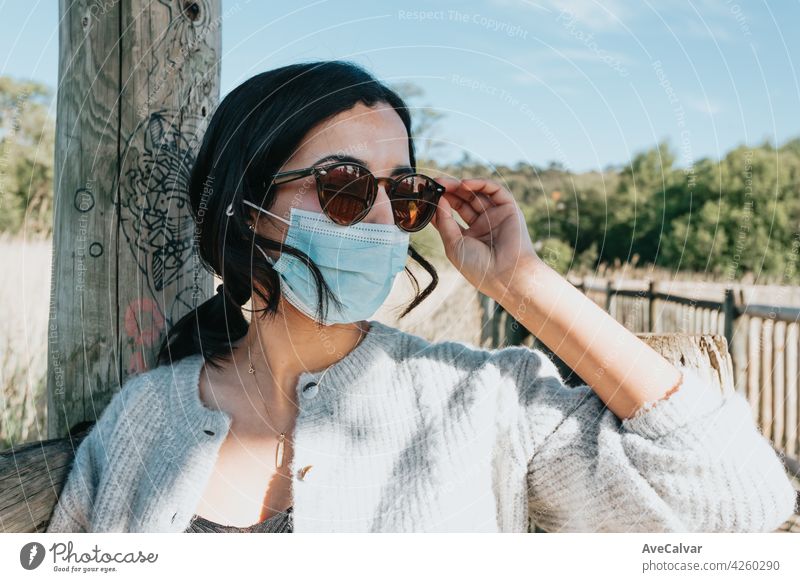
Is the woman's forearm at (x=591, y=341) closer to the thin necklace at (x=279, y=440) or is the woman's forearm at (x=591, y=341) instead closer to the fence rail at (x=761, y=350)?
the thin necklace at (x=279, y=440)

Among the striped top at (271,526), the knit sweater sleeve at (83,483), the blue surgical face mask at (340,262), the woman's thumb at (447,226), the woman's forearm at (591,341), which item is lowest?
the striped top at (271,526)

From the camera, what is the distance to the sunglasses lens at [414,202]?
1.21 m

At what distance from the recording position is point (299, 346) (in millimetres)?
1293

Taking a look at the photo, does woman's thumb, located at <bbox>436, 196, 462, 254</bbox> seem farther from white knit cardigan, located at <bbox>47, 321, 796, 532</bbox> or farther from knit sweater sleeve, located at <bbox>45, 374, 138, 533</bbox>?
knit sweater sleeve, located at <bbox>45, 374, 138, 533</bbox>

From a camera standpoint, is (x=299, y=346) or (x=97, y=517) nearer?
(x=97, y=517)

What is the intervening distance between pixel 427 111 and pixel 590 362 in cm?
66

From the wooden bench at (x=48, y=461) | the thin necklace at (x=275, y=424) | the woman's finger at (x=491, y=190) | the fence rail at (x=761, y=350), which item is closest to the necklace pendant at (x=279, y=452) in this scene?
the thin necklace at (x=275, y=424)

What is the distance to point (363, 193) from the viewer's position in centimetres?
117

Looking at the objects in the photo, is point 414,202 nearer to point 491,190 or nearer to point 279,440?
point 491,190

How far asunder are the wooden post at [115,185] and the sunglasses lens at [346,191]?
1.47ft

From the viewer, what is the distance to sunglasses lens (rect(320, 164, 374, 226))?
1156 mm

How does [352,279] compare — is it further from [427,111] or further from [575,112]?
[575,112]
